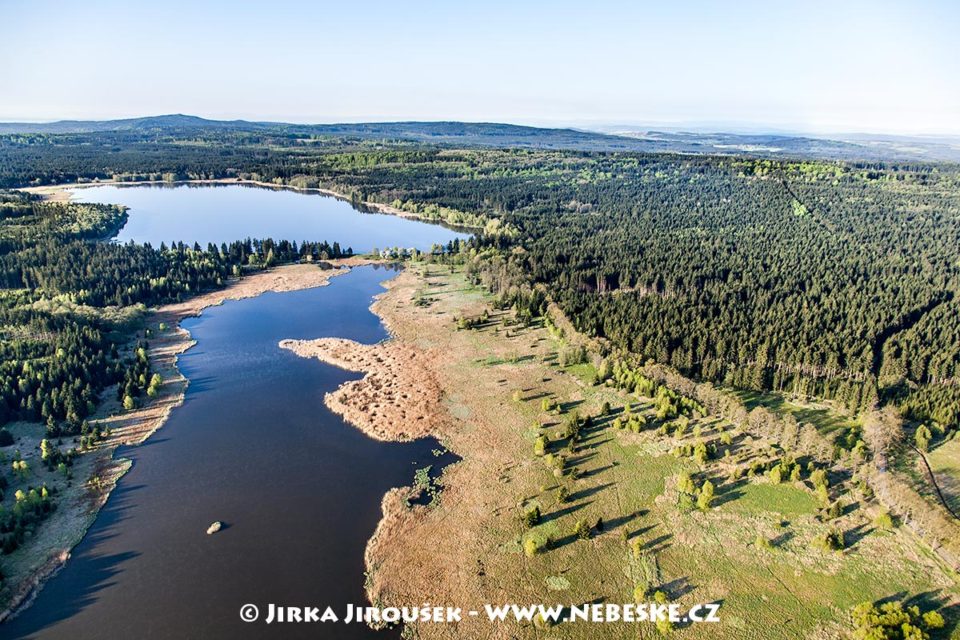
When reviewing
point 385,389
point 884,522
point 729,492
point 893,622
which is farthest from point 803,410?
point 385,389

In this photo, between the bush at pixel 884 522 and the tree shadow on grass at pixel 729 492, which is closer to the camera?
the bush at pixel 884 522

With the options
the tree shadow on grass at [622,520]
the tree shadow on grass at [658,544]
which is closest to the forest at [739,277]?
the tree shadow on grass at [622,520]

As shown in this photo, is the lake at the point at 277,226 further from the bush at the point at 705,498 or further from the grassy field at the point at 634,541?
the bush at the point at 705,498

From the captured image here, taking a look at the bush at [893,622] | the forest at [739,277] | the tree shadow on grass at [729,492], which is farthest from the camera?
the forest at [739,277]

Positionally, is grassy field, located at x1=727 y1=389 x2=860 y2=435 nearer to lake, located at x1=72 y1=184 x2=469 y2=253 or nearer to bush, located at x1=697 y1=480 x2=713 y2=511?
bush, located at x1=697 y1=480 x2=713 y2=511

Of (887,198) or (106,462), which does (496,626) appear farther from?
(887,198)

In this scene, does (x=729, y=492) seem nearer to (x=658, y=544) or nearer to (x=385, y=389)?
(x=658, y=544)
